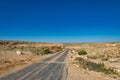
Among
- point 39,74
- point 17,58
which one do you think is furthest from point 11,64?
point 17,58

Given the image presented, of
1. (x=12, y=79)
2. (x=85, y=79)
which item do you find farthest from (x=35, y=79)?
(x=85, y=79)

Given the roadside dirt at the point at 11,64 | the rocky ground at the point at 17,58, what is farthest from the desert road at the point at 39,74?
the rocky ground at the point at 17,58

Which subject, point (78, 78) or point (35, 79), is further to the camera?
point (78, 78)

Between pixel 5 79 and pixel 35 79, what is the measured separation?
2.72 meters

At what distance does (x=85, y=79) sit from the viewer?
74.3 ft

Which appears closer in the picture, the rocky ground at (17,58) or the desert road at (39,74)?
the desert road at (39,74)

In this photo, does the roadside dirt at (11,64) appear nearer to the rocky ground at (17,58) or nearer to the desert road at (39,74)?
the rocky ground at (17,58)

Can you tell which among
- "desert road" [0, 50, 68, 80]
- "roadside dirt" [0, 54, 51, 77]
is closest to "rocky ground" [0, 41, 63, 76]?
"roadside dirt" [0, 54, 51, 77]

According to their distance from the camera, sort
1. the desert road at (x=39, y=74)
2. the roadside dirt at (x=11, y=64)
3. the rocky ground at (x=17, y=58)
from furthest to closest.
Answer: the rocky ground at (x=17, y=58)
the roadside dirt at (x=11, y=64)
the desert road at (x=39, y=74)

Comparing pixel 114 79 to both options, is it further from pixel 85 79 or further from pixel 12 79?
pixel 12 79

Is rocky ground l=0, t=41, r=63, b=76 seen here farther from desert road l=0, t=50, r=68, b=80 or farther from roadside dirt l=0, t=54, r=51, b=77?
desert road l=0, t=50, r=68, b=80

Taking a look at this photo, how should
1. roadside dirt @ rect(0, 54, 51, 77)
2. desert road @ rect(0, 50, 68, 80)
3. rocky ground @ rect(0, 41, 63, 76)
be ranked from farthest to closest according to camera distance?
rocky ground @ rect(0, 41, 63, 76) → roadside dirt @ rect(0, 54, 51, 77) → desert road @ rect(0, 50, 68, 80)

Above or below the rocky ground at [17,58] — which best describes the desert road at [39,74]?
below

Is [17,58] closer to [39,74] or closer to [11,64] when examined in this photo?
[11,64]
